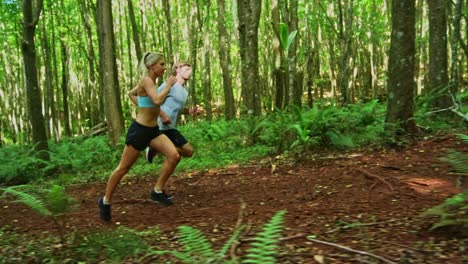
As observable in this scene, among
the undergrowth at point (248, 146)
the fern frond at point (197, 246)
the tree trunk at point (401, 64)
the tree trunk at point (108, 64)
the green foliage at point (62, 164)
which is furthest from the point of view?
the tree trunk at point (108, 64)

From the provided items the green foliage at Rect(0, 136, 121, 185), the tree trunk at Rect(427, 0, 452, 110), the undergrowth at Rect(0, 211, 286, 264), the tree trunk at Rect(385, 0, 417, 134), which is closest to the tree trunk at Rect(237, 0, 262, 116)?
the green foliage at Rect(0, 136, 121, 185)

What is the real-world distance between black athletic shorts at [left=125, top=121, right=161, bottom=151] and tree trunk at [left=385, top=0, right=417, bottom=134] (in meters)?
3.72

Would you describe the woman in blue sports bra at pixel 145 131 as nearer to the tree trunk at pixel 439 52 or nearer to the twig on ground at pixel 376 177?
the twig on ground at pixel 376 177

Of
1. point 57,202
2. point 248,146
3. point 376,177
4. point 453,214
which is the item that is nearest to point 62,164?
point 248,146

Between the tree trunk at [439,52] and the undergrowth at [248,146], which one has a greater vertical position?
the tree trunk at [439,52]

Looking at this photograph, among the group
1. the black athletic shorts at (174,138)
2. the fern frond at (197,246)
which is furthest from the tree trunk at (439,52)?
the fern frond at (197,246)

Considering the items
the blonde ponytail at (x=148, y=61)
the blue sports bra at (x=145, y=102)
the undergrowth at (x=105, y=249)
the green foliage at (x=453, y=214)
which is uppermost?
the blonde ponytail at (x=148, y=61)

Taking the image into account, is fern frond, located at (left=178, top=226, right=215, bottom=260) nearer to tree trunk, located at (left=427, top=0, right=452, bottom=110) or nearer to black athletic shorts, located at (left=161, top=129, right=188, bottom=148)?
black athletic shorts, located at (left=161, top=129, right=188, bottom=148)

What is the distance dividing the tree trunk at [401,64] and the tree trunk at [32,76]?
6.88 metres

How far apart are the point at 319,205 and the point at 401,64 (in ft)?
10.0

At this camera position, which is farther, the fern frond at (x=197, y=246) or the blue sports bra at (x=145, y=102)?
the blue sports bra at (x=145, y=102)

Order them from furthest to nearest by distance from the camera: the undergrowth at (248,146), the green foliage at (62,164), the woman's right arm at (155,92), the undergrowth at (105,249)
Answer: the green foliage at (62,164), the undergrowth at (248,146), the woman's right arm at (155,92), the undergrowth at (105,249)

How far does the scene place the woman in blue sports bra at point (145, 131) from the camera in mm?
5143

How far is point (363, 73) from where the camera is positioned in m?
28.4
